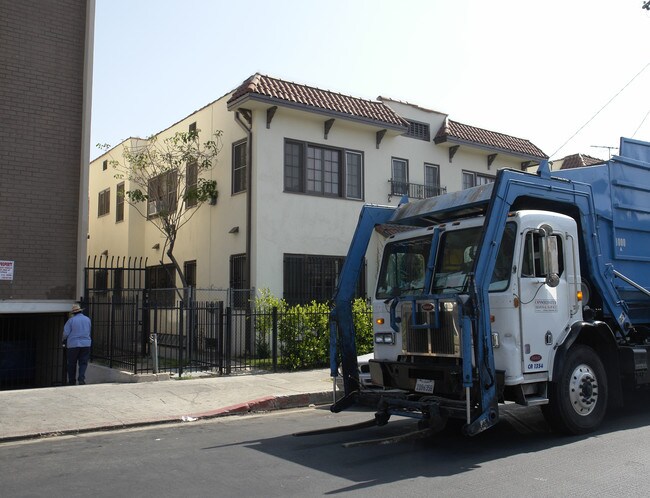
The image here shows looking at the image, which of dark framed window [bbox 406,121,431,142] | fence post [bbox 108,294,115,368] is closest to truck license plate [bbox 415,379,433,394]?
fence post [bbox 108,294,115,368]

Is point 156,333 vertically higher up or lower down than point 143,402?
higher up

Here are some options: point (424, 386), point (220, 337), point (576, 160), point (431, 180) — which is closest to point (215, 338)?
point (220, 337)

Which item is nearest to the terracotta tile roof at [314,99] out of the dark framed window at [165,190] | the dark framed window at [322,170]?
the dark framed window at [322,170]

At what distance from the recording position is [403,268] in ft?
27.1

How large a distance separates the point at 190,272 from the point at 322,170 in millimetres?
5514

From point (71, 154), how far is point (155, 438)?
27.5 feet

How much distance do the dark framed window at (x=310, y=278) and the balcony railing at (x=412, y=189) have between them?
308 cm

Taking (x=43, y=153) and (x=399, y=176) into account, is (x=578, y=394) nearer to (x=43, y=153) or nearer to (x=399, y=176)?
(x=43, y=153)

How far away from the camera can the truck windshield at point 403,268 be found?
8008 millimetres

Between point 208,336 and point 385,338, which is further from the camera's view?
point 208,336

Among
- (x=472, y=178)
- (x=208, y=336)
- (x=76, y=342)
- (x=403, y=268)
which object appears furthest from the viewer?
(x=472, y=178)

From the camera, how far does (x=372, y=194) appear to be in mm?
19031

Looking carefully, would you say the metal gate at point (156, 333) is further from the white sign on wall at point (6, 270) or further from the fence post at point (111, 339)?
the white sign on wall at point (6, 270)

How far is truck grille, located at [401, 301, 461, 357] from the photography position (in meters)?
7.00
